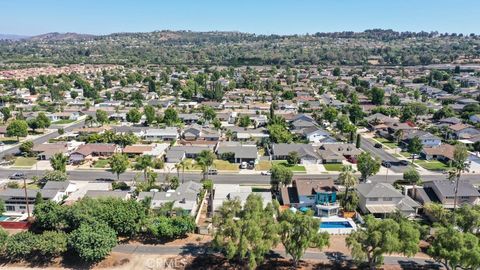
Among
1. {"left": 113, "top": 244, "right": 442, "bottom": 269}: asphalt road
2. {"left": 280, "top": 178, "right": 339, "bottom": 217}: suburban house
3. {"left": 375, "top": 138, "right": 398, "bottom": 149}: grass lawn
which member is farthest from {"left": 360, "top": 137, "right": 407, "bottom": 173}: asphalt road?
{"left": 113, "top": 244, "right": 442, "bottom": 269}: asphalt road

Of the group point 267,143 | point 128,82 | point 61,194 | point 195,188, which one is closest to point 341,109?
point 267,143

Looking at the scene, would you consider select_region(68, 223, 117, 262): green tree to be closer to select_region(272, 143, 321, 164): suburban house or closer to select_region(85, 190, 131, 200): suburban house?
select_region(85, 190, 131, 200): suburban house

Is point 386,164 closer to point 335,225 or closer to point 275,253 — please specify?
point 335,225

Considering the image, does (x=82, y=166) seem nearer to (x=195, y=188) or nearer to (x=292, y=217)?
(x=195, y=188)

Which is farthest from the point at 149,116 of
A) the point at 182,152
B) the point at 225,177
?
the point at 225,177

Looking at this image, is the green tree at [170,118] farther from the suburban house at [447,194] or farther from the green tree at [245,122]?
the suburban house at [447,194]

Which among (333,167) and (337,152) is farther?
(337,152)

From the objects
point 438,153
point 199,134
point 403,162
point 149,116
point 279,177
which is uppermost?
point 149,116
